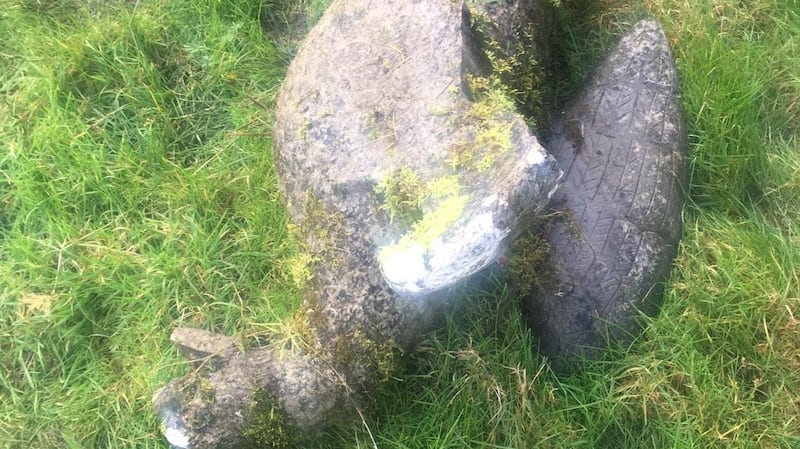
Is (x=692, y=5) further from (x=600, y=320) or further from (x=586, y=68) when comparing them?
(x=600, y=320)

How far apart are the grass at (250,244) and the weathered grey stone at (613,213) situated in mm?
118

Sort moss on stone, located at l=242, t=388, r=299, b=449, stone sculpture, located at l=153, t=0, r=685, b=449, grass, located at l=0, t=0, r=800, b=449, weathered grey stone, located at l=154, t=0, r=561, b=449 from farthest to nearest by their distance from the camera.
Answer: grass, located at l=0, t=0, r=800, b=449 → moss on stone, located at l=242, t=388, r=299, b=449 → weathered grey stone, located at l=154, t=0, r=561, b=449 → stone sculpture, located at l=153, t=0, r=685, b=449

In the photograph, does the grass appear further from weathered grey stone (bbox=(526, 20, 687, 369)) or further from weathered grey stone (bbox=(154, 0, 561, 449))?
weathered grey stone (bbox=(154, 0, 561, 449))

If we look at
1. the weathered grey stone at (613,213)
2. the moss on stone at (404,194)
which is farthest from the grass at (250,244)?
the moss on stone at (404,194)

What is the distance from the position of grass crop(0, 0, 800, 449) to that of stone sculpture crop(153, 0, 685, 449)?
8.5 inches

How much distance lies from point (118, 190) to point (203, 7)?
108cm

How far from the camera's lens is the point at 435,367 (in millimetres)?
3203

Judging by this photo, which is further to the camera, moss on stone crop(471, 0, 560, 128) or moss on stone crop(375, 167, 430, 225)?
moss on stone crop(471, 0, 560, 128)

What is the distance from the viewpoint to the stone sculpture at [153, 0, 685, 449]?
245cm

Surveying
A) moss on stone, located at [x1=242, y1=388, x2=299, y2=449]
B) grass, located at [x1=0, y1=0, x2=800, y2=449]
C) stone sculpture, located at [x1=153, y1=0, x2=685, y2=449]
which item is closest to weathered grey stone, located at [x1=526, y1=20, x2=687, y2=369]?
stone sculpture, located at [x1=153, y1=0, x2=685, y2=449]

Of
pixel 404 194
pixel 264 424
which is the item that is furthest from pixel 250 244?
pixel 404 194

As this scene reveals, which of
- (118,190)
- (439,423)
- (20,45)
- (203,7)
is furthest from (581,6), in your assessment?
(20,45)

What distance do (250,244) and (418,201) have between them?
1266 millimetres

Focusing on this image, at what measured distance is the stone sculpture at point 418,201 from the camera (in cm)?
245
